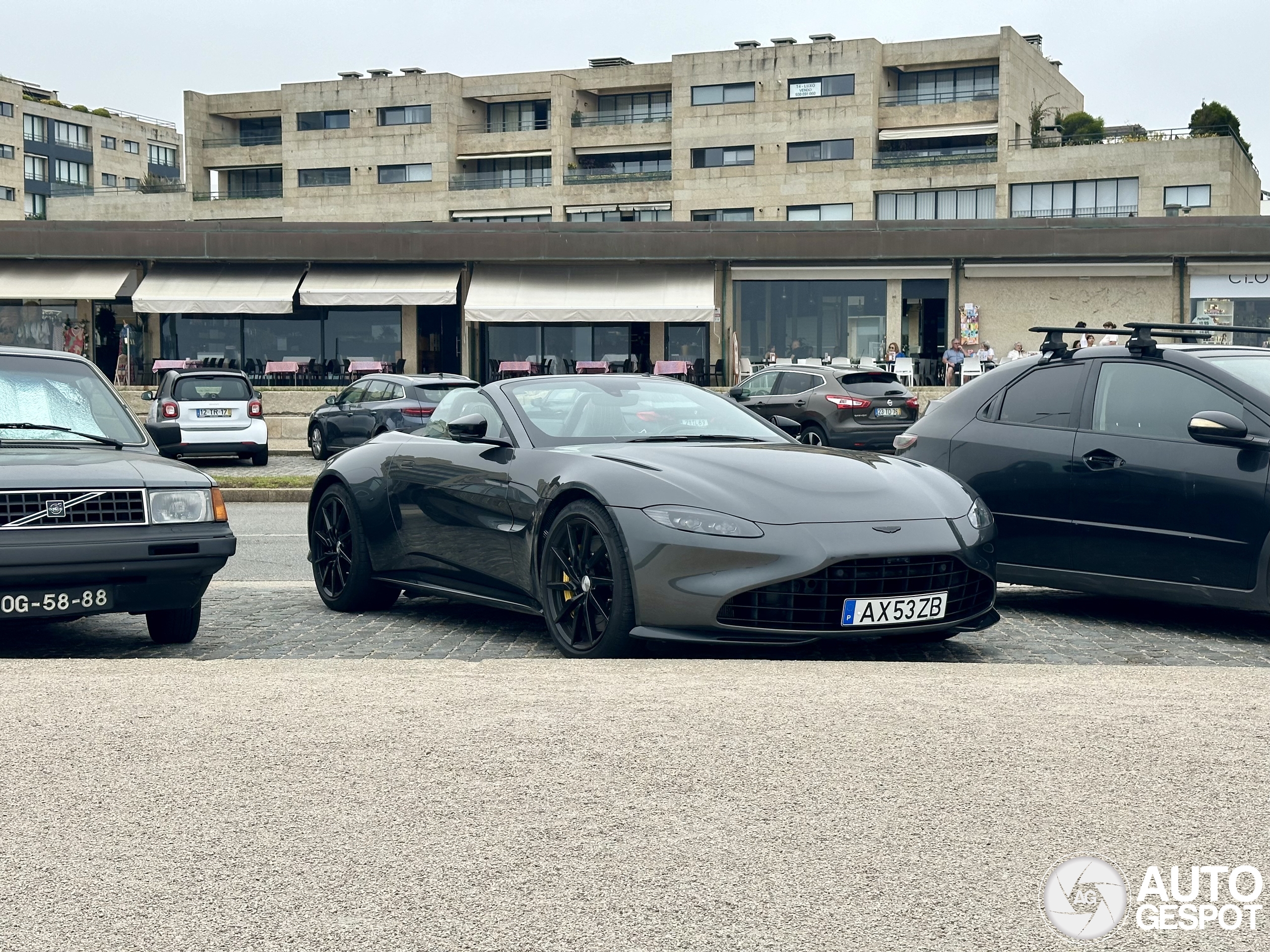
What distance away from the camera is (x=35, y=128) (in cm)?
10669

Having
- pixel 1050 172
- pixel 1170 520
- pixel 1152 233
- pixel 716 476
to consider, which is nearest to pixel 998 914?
pixel 716 476

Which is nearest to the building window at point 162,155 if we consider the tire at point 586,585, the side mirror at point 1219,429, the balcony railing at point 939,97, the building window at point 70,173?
the building window at point 70,173

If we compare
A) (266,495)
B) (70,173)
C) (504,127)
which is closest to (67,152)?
(70,173)

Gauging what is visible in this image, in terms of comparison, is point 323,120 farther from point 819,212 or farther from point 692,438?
point 692,438

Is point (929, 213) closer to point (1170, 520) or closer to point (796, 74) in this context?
point (796, 74)

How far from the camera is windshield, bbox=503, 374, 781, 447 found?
7.53m

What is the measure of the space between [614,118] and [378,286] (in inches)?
1406

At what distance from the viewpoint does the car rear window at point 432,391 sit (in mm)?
23298

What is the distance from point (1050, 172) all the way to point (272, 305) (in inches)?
1453

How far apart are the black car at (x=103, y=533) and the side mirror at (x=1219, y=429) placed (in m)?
4.64

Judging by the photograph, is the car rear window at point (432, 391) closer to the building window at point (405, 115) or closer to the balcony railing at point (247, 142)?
the building window at point (405, 115)

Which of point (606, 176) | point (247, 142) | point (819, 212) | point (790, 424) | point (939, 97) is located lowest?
point (790, 424)

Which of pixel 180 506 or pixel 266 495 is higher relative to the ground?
pixel 180 506

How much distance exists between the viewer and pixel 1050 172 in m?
65.6
